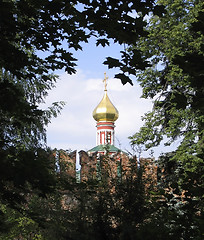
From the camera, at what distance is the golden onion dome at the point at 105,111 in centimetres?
4697

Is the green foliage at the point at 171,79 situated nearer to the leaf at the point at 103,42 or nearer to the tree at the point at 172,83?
the tree at the point at 172,83

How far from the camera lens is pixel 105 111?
46.8 m

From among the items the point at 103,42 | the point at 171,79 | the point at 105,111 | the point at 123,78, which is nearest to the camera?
the point at 123,78

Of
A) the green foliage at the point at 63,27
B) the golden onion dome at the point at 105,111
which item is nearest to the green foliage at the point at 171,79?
the green foliage at the point at 63,27

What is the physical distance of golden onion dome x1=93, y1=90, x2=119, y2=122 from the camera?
154 ft

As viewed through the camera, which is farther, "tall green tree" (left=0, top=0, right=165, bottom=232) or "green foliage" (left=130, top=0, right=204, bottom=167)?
"green foliage" (left=130, top=0, right=204, bottom=167)

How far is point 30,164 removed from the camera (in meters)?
3.64

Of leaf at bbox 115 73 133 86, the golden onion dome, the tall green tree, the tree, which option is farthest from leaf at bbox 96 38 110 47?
the golden onion dome

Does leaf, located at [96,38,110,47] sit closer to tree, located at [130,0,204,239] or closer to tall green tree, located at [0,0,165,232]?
tall green tree, located at [0,0,165,232]

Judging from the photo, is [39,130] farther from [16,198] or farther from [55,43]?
[16,198]

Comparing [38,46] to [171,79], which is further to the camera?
[171,79]

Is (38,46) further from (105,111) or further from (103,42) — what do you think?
(105,111)

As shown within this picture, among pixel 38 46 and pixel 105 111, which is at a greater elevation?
pixel 105 111

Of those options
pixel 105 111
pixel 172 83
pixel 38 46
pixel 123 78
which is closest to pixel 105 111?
pixel 105 111
